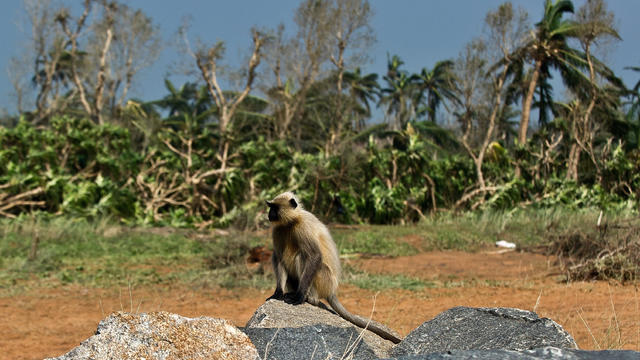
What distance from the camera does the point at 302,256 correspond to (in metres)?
4.87

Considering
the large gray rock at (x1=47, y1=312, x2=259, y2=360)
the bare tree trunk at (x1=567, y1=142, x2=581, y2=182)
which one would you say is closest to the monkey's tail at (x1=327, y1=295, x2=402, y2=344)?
the large gray rock at (x1=47, y1=312, x2=259, y2=360)

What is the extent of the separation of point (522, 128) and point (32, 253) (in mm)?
23747

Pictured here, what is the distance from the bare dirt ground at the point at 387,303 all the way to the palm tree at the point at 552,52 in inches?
719

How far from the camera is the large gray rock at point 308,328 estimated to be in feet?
12.1

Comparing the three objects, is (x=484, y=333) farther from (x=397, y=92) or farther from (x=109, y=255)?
(x=397, y=92)

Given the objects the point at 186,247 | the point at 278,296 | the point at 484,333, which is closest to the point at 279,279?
the point at 278,296

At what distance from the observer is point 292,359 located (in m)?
3.53

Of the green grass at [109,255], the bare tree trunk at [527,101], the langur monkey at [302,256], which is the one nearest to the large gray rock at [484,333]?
the langur monkey at [302,256]

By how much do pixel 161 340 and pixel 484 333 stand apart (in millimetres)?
2088

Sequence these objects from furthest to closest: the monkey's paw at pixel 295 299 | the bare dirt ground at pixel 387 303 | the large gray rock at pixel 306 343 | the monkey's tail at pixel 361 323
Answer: the bare dirt ground at pixel 387 303
the monkey's paw at pixel 295 299
the monkey's tail at pixel 361 323
the large gray rock at pixel 306 343

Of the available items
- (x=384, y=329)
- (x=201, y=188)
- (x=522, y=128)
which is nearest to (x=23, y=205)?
(x=201, y=188)

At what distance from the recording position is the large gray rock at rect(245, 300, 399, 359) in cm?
370

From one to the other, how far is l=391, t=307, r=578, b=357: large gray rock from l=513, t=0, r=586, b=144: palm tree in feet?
78.0

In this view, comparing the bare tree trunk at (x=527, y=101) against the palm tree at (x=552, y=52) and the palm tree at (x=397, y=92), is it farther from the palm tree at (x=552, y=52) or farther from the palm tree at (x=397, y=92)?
the palm tree at (x=397, y=92)
